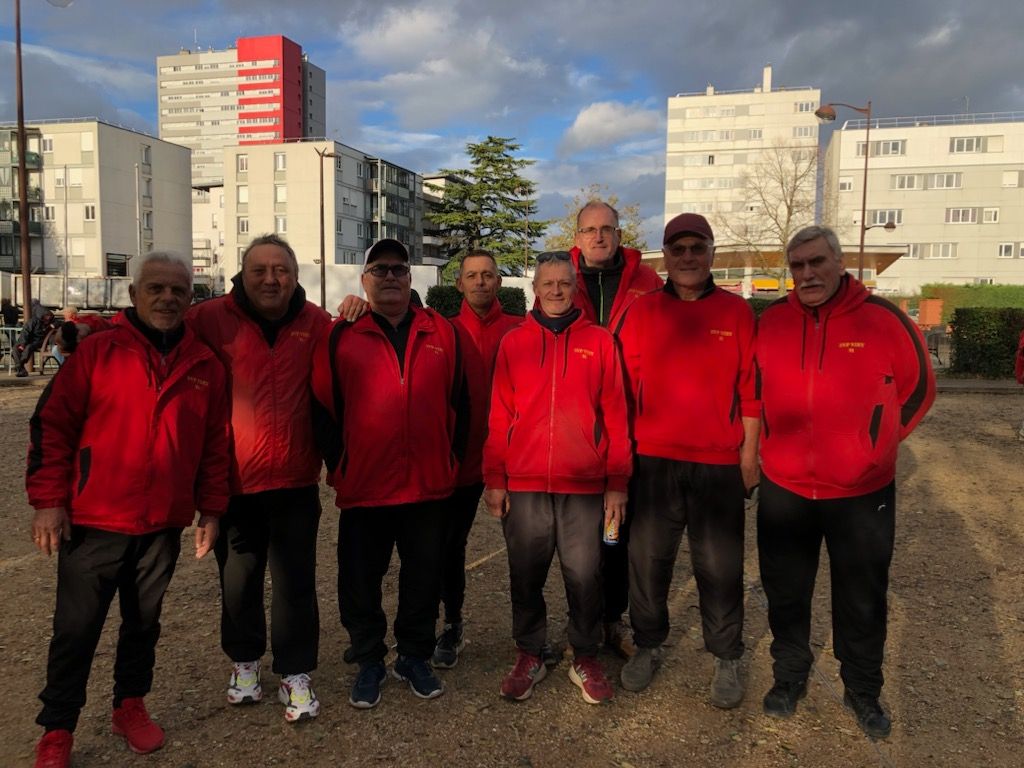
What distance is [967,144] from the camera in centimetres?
6231

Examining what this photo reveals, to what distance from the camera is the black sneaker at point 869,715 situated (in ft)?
10.6

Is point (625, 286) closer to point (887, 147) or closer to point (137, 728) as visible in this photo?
point (137, 728)

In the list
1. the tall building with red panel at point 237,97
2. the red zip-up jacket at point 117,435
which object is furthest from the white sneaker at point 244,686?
the tall building with red panel at point 237,97

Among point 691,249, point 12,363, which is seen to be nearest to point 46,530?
point 691,249

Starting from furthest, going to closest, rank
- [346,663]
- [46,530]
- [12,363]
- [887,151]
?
[887,151] < [12,363] < [346,663] < [46,530]

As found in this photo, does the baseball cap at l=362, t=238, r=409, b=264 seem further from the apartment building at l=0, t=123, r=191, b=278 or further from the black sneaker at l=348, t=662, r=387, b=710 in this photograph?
the apartment building at l=0, t=123, r=191, b=278

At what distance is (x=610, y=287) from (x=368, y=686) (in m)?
2.29

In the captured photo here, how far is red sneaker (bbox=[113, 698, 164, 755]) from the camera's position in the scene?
306 cm

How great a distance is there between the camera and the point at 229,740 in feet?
10.4

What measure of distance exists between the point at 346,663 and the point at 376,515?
0.93m

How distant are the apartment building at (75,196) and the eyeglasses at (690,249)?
6801 cm

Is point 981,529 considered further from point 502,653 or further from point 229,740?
point 229,740

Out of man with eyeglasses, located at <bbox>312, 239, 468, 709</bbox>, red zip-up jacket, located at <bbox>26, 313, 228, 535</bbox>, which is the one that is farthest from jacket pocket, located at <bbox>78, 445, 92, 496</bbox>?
man with eyeglasses, located at <bbox>312, 239, 468, 709</bbox>

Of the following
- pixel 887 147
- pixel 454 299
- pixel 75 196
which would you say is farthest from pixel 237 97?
pixel 454 299
